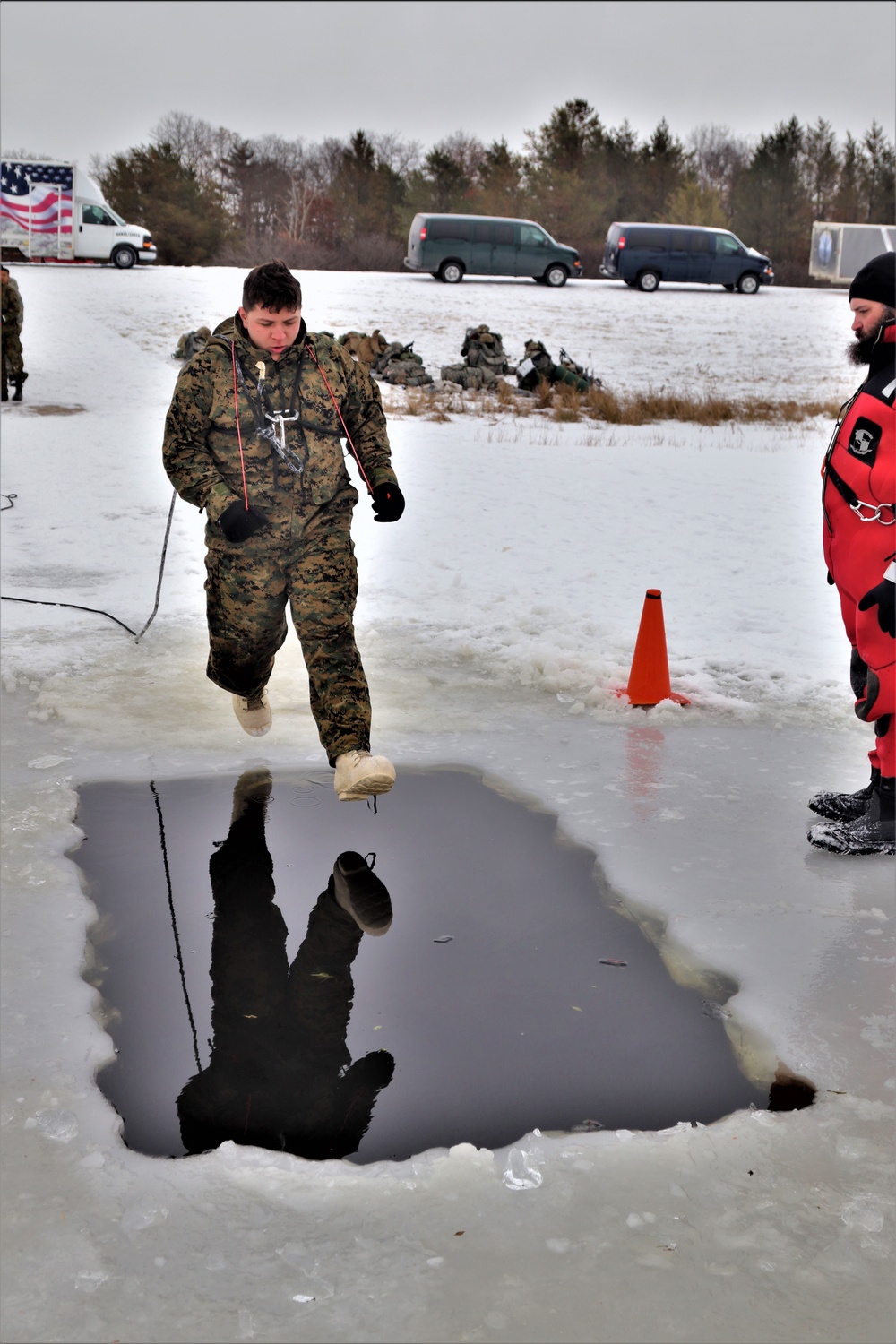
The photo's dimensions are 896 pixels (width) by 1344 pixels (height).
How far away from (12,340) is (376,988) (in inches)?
526

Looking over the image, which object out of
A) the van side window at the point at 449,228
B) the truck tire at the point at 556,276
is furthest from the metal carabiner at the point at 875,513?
the truck tire at the point at 556,276

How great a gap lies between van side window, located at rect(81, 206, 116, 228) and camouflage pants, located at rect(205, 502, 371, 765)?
2595 cm

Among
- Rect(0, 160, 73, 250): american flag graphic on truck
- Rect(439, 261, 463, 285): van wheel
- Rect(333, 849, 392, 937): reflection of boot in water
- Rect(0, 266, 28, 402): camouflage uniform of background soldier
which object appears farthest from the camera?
Rect(439, 261, 463, 285): van wheel

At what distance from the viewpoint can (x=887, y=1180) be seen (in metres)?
2.43

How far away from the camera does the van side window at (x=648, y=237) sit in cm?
2777

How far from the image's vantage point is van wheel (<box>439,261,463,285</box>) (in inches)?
1080

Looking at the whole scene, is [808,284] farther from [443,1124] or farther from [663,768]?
[443,1124]

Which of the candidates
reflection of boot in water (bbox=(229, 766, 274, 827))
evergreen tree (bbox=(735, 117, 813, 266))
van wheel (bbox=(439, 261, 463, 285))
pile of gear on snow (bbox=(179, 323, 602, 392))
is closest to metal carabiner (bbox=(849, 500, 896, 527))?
reflection of boot in water (bbox=(229, 766, 274, 827))

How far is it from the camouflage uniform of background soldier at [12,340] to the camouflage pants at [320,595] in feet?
37.3

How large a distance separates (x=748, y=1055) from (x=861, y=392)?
6.44ft

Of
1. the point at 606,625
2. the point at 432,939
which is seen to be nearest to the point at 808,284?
the point at 606,625

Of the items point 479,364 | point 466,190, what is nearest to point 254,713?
point 479,364

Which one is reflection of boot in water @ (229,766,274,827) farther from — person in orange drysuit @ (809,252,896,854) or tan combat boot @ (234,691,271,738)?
person in orange drysuit @ (809,252,896,854)

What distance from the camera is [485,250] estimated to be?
27.1 meters
